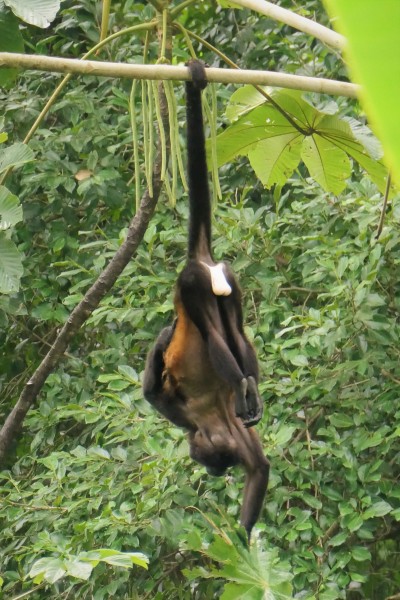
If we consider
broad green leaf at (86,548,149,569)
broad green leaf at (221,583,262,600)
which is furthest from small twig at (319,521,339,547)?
broad green leaf at (86,548,149,569)

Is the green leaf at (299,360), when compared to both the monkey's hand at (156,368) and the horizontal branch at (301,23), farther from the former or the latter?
the horizontal branch at (301,23)

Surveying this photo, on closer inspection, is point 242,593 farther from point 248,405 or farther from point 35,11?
point 35,11

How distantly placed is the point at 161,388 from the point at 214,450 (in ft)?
0.80

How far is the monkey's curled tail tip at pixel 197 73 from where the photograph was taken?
1943 mm

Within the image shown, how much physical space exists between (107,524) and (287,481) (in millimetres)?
718

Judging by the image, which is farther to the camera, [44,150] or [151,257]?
[44,150]

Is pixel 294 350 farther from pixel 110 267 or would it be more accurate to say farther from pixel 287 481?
pixel 110 267

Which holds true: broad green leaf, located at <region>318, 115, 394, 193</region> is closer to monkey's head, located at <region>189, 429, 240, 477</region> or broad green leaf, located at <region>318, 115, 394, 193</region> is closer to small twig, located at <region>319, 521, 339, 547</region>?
monkey's head, located at <region>189, 429, 240, 477</region>

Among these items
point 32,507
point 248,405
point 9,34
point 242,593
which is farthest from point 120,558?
point 32,507

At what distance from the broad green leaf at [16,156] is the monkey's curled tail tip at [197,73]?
0.43m

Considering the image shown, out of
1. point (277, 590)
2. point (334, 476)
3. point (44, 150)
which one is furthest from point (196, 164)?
point (44, 150)

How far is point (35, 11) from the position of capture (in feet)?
6.86

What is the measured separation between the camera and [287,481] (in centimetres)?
356

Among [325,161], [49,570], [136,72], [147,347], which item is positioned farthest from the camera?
[147,347]
